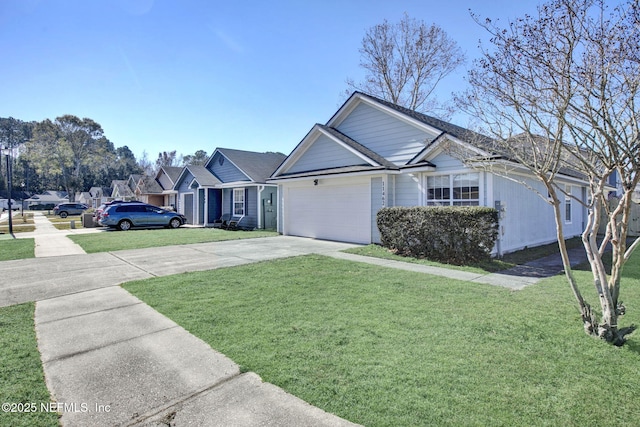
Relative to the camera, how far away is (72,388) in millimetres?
3092

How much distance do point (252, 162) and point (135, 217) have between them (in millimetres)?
7937

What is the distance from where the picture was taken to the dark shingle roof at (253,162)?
21111 mm

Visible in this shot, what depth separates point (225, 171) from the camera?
23.4 meters

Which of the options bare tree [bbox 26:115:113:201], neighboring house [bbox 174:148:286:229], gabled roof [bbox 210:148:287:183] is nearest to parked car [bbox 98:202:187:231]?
neighboring house [bbox 174:148:286:229]

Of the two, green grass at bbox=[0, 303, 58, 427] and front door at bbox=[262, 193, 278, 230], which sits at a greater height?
front door at bbox=[262, 193, 278, 230]

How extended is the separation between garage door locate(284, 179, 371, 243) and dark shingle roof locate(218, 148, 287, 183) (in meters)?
4.81

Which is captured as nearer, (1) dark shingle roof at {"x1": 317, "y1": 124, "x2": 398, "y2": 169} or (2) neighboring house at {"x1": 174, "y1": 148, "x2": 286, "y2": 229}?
(1) dark shingle roof at {"x1": 317, "y1": 124, "x2": 398, "y2": 169}

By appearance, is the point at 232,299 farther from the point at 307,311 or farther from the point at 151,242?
the point at 151,242

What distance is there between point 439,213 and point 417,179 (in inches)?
103

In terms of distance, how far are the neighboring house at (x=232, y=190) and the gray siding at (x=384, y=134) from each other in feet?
23.9

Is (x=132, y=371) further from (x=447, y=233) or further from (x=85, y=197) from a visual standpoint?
(x=85, y=197)

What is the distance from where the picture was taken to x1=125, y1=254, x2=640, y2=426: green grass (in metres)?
2.75

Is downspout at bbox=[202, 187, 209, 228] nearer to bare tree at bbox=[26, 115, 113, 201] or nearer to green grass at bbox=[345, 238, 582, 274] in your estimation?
green grass at bbox=[345, 238, 582, 274]

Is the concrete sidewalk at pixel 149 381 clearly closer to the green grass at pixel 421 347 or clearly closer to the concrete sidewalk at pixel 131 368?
the concrete sidewalk at pixel 131 368
